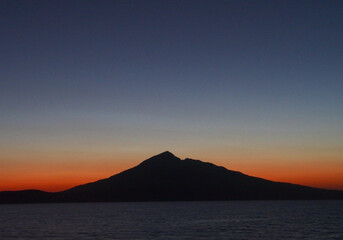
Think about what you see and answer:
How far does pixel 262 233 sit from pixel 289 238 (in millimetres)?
7045

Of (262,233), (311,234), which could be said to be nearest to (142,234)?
(262,233)

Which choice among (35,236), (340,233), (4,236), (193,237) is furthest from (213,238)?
(4,236)

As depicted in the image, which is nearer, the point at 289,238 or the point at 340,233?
the point at 289,238

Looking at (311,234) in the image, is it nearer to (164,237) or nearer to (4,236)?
(164,237)

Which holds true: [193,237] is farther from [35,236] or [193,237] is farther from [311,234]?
[35,236]

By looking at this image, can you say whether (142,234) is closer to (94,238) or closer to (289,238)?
(94,238)

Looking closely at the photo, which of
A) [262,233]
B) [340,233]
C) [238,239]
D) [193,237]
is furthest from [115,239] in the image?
[340,233]

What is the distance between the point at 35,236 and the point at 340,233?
158 ft

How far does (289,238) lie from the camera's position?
210ft

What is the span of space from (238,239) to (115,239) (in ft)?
57.6

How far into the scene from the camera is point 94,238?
2566 inches

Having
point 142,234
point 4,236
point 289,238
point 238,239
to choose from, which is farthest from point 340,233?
point 4,236

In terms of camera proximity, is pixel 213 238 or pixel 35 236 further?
pixel 35 236

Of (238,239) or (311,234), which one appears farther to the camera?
(311,234)
